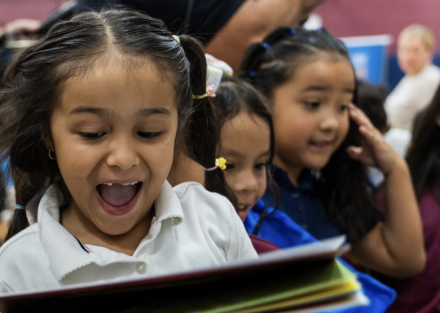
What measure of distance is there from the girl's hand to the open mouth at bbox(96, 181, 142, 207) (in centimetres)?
108

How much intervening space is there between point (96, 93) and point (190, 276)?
13.1 inches

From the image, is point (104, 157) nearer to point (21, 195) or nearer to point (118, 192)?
point (118, 192)

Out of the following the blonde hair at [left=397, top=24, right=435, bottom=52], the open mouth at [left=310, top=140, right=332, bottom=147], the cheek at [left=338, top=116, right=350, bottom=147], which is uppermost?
the cheek at [left=338, top=116, right=350, bottom=147]

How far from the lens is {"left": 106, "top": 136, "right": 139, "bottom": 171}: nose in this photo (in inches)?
37.9

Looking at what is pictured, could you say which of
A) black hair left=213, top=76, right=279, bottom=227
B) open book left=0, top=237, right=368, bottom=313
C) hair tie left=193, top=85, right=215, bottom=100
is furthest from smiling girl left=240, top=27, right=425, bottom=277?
open book left=0, top=237, right=368, bottom=313

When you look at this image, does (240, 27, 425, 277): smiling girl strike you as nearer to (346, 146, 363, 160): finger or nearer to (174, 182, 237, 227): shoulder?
(346, 146, 363, 160): finger

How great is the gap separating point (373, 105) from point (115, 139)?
91.8 inches

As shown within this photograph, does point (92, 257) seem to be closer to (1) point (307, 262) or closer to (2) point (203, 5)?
(1) point (307, 262)

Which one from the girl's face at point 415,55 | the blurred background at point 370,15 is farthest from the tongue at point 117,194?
the blurred background at point 370,15

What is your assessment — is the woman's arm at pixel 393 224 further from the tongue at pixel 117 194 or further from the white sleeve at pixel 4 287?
the white sleeve at pixel 4 287

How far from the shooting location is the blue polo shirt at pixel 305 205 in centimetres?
197

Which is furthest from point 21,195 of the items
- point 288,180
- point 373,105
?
point 373,105

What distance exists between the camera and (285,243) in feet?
5.35

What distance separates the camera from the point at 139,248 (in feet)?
3.40
